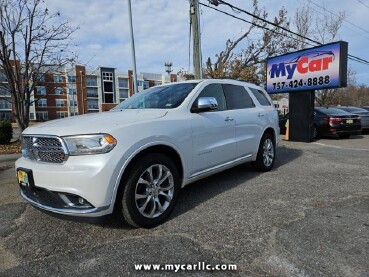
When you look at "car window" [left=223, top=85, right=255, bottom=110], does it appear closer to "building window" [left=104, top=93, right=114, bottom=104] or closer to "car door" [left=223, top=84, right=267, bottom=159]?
"car door" [left=223, top=84, right=267, bottom=159]

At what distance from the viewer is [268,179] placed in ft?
18.0

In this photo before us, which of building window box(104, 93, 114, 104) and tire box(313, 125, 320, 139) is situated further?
building window box(104, 93, 114, 104)

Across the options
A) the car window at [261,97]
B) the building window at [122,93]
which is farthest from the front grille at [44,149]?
the building window at [122,93]

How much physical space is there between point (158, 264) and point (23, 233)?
1769 mm

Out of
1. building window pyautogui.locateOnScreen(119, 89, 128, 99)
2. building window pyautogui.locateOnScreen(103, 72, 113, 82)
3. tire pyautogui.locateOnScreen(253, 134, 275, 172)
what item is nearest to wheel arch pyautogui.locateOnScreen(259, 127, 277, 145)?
tire pyautogui.locateOnScreen(253, 134, 275, 172)

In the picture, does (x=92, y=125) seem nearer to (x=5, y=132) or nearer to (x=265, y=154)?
(x=265, y=154)

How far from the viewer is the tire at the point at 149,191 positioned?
318 cm

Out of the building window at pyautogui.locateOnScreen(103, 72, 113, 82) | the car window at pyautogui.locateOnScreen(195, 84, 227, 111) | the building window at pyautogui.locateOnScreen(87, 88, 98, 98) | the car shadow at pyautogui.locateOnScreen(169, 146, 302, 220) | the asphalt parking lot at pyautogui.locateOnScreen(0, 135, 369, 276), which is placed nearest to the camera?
the asphalt parking lot at pyautogui.locateOnScreen(0, 135, 369, 276)

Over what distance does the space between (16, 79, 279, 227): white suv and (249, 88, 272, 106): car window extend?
1.53 m

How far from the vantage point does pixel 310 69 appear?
11.0 meters

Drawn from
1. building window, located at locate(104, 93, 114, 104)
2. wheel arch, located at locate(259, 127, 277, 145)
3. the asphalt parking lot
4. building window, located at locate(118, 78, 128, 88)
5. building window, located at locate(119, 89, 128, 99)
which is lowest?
the asphalt parking lot

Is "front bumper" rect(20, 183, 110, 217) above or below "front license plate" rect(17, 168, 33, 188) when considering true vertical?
below

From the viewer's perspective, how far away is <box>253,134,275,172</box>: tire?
586 cm

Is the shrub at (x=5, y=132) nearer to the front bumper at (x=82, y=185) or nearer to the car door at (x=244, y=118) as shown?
the car door at (x=244, y=118)
